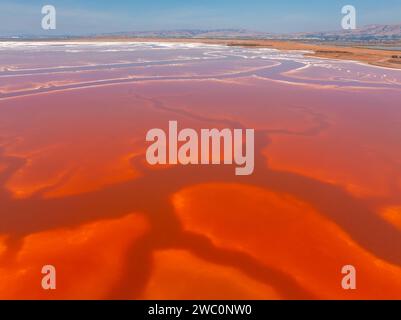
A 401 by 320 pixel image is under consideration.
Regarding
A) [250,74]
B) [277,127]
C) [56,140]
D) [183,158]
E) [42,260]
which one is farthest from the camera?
[250,74]

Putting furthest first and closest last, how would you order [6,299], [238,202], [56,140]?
[56,140] < [238,202] < [6,299]

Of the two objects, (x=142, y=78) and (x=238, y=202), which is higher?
(x=142, y=78)

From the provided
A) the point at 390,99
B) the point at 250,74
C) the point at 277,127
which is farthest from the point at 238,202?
the point at 250,74

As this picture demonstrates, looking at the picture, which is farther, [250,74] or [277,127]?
[250,74]

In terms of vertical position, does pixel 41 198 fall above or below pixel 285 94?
below

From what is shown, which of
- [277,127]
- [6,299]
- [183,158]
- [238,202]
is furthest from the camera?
[277,127]

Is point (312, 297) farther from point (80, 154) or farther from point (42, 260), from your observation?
point (80, 154)

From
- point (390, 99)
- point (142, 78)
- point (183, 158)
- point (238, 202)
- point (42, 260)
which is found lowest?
point (42, 260)

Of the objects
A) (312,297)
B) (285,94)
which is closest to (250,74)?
(285,94)

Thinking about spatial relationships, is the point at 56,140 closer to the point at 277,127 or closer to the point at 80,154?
the point at 80,154
